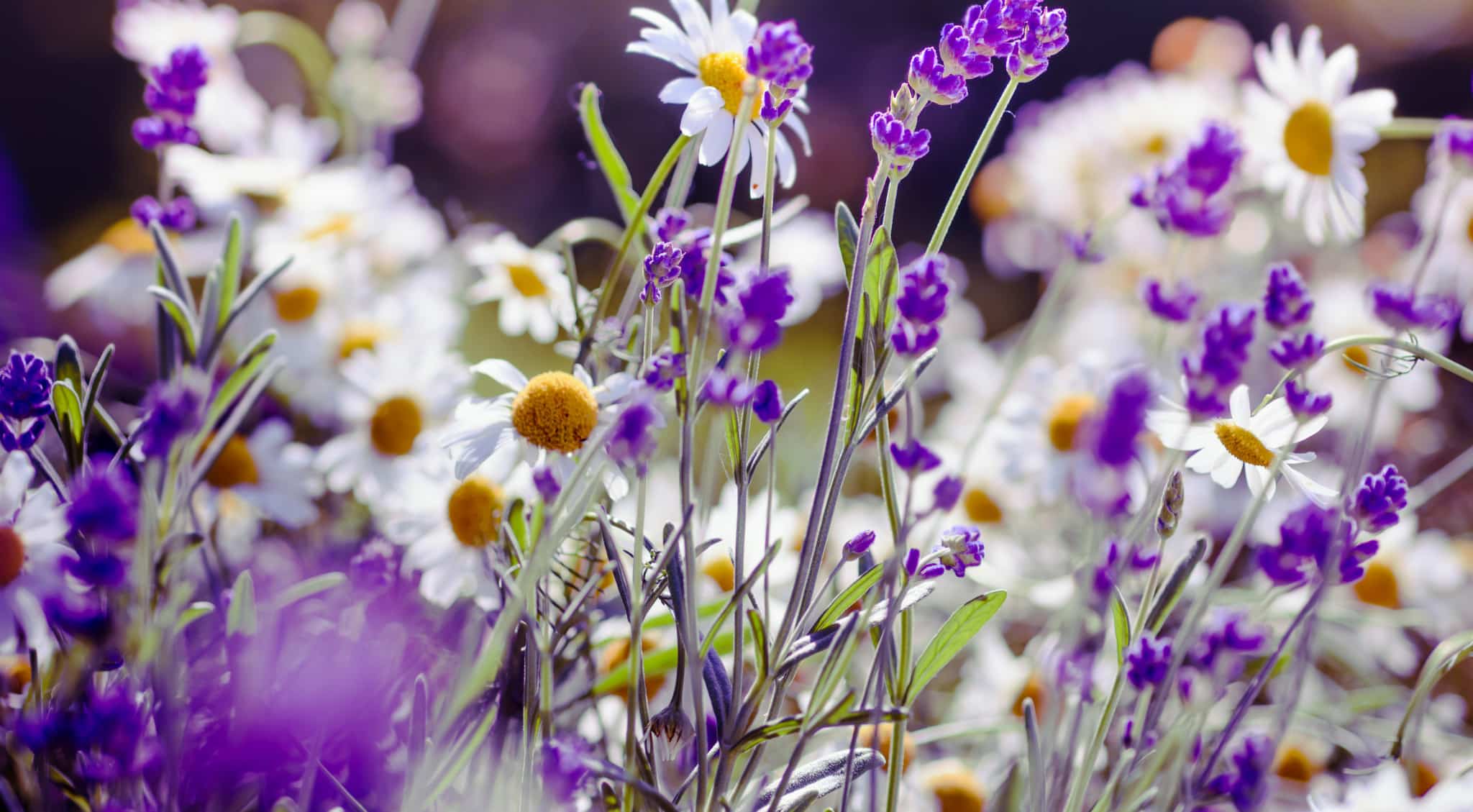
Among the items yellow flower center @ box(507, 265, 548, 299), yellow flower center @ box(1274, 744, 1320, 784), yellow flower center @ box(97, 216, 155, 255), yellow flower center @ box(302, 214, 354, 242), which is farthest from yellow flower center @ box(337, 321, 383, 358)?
yellow flower center @ box(1274, 744, 1320, 784)

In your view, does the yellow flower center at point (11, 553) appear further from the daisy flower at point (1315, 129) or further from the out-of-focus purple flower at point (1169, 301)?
the daisy flower at point (1315, 129)

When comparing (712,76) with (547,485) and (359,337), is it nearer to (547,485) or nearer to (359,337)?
(547,485)

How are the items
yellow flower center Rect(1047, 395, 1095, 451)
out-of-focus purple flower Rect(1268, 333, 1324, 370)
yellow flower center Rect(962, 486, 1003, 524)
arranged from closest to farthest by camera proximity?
out-of-focus purple flower Rect(1268, 333, 1324, 370) < yellow flower center Rect(1047, 395, 1095, 451) < yellow flower center Rect(962, 486, 1003, 524)

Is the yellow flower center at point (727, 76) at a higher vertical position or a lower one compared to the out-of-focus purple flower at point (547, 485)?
higher

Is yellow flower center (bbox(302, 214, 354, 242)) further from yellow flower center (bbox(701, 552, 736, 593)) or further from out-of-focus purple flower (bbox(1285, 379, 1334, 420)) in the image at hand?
out-of-focus purple flower (bbox(1285, 379, 1334, 420))

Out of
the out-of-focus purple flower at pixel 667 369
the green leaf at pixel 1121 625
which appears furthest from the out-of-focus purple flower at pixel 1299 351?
the out-of-focus purple flower at pixel 667 369

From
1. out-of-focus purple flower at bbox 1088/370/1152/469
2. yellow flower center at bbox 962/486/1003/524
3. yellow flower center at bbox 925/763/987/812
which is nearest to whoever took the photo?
out-of-focus purple flower at bbox 1088/370/1152/469
